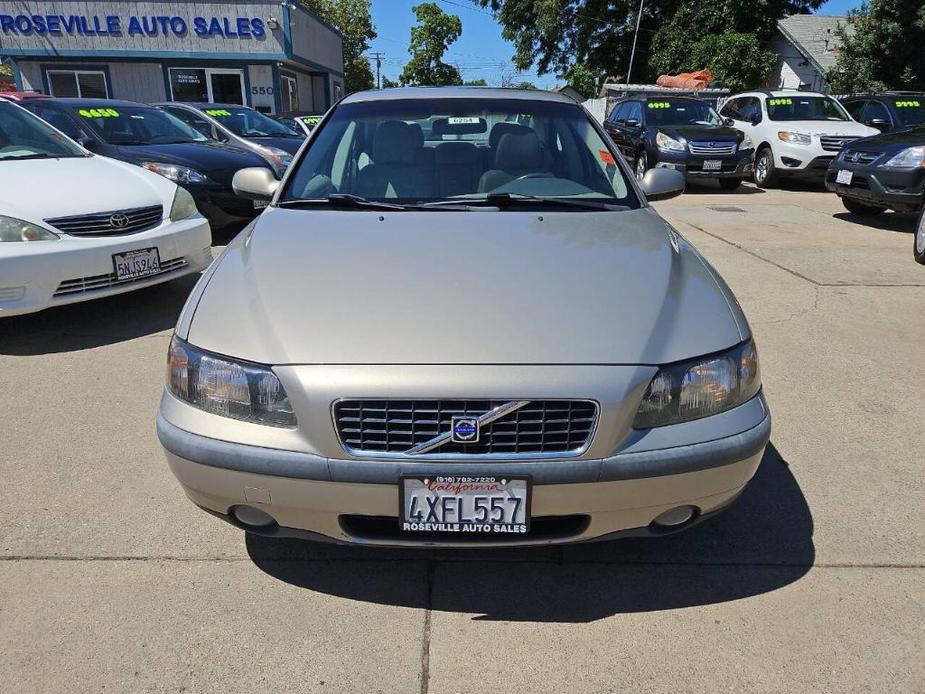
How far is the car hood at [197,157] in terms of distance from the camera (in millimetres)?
6766

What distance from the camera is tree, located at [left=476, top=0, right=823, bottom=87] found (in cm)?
2630

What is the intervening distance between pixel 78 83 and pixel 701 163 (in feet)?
71.1

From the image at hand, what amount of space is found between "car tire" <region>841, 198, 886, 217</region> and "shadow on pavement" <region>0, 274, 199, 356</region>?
337 inches

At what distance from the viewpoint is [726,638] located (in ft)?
6.58

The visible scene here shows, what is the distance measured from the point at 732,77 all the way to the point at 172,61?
20639 mm

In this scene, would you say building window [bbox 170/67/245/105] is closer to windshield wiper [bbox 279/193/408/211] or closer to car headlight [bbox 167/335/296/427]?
windshield wiper [bbox 279/193/408/211]

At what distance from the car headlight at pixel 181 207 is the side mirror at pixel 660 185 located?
10.7 ft

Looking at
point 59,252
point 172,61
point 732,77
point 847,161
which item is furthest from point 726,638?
point 732,77

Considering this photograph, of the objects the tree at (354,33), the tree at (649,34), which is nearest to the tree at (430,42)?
the tree at (354,33)

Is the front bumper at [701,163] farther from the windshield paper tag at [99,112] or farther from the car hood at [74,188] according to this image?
the car hood at [74,188]

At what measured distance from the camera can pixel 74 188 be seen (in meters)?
4.44

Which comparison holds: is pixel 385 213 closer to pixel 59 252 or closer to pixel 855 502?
pixel 855 502

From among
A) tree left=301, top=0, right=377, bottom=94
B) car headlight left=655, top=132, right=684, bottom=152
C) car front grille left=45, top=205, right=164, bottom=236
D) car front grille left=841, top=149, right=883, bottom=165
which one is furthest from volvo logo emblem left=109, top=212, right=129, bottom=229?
tree left=301, top=0, right=377, bottom=94

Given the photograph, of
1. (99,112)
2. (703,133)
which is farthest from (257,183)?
(703,133)
